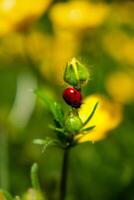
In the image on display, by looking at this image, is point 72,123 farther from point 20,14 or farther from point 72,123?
point 20,14

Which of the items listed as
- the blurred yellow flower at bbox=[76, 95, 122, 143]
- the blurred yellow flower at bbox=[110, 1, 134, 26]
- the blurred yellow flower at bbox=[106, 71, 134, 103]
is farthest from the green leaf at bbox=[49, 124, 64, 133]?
the blurred yellow flower at bbox=[110, 1, 134, 26]

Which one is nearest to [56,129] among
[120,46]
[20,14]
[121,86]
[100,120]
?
[100,120]

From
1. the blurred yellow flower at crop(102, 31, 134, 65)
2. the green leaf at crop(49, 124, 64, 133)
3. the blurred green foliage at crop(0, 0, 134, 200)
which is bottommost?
the blurred green foliage at crop(0, 0, 134, 200)

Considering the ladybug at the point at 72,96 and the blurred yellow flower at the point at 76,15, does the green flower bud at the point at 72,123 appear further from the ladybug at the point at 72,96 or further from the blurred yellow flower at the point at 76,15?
the blurred yellow flower at the point at 76,15

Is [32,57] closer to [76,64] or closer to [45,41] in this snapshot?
[45,41]

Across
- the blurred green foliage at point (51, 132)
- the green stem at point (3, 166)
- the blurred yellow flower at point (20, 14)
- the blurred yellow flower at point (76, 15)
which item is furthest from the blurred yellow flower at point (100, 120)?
the blurred yellow flower at point (76, 15)

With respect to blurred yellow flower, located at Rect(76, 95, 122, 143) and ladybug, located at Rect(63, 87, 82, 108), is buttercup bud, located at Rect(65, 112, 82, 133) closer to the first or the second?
ladybug, located at Rect(63, 87, 82, 108)
